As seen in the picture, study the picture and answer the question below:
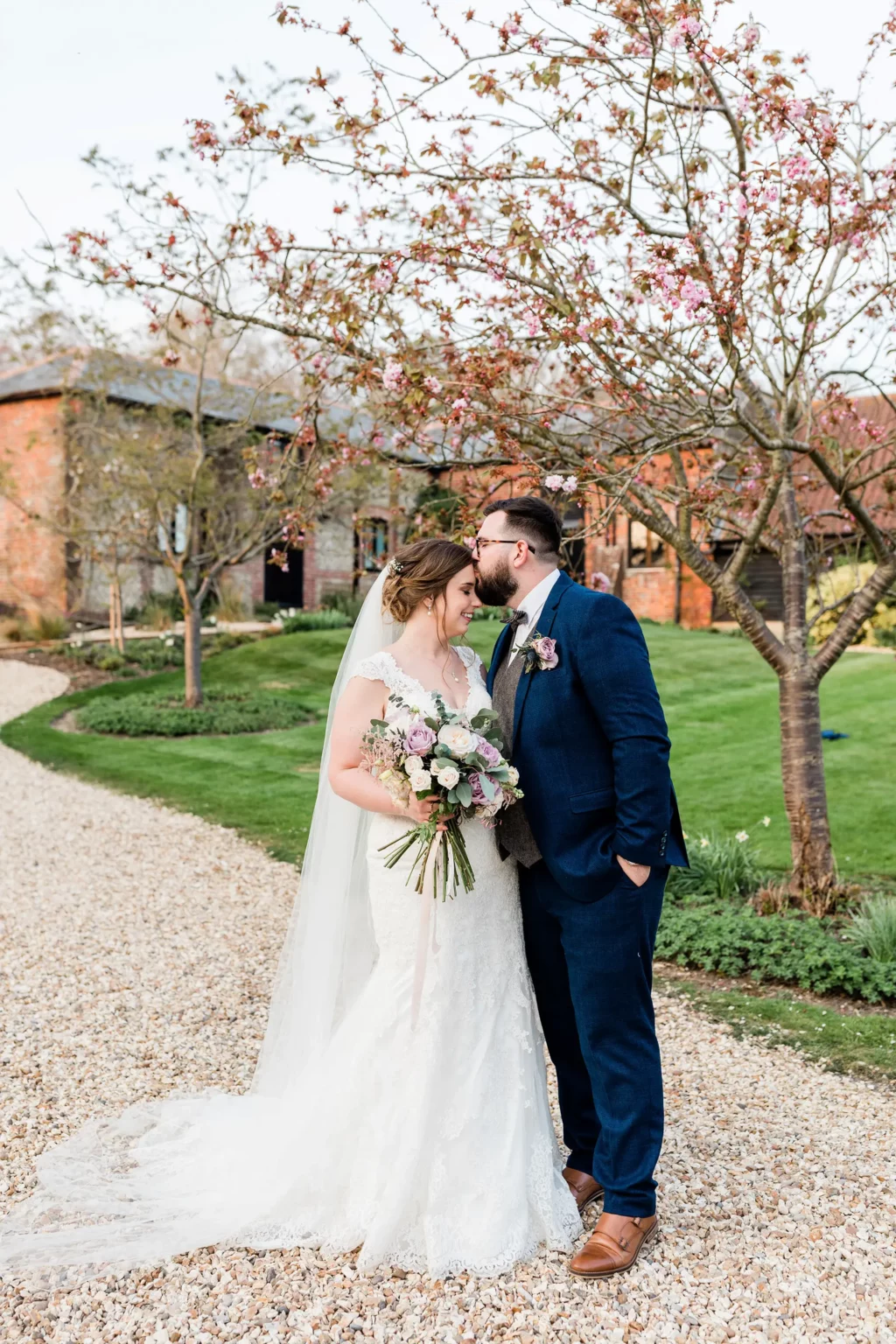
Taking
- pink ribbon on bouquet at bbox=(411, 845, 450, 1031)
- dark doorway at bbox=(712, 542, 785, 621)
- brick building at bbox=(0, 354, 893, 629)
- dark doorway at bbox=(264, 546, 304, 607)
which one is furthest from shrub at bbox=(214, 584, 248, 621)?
pink ribbon on bouquet at bbox=(411, 845, 450, 1031)

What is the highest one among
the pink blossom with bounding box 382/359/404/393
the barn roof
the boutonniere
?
the barn roof

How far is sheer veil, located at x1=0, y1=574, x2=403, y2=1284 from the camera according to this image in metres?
3.30

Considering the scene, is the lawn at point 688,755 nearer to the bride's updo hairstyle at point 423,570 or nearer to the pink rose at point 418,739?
the bride's updo hairstyle at point 423,570

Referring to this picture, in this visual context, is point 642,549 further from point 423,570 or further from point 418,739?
point 418,739

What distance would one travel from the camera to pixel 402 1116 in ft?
10.6

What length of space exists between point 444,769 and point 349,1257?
1506mm

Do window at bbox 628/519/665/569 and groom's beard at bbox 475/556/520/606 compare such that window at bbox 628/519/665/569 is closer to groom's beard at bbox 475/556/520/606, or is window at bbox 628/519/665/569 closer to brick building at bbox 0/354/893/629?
brick building at bbox 0/354/893/629

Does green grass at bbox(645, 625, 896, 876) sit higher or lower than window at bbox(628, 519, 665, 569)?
lower

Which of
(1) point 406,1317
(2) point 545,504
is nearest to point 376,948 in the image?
(1) point 406,1317

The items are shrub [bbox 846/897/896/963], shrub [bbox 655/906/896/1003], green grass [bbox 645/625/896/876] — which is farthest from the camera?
green grass [bbox 645/625/896/876]

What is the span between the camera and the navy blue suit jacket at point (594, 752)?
3.04 meters

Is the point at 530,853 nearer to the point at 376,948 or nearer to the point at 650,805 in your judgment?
the point at 650,805

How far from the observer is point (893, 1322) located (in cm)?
288

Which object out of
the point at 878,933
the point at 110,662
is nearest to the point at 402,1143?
the point at 878,933
